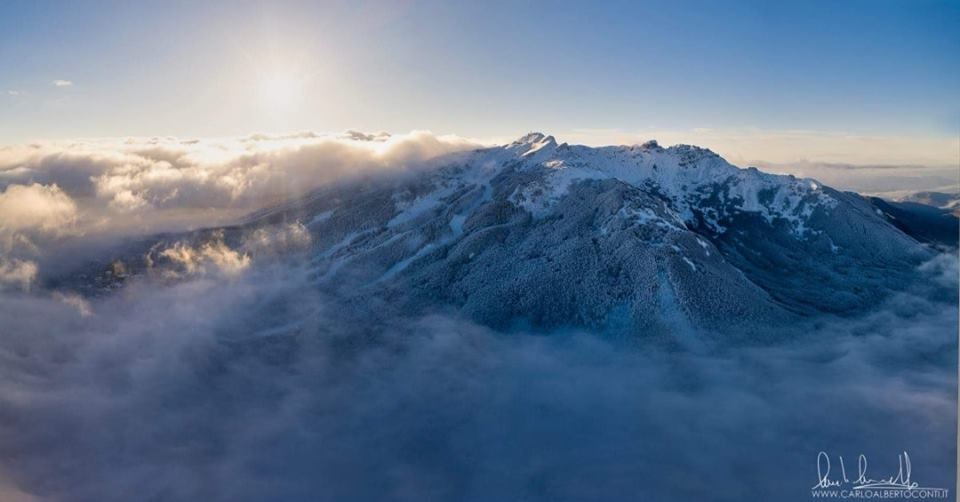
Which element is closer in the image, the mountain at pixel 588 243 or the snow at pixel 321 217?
the mountain at pixel 588 243

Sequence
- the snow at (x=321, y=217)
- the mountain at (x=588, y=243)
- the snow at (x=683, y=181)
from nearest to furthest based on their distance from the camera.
Result: the mountain at (x=588, y=243) → the snow at (x=683, y=181) → the snow at (x=321, y=217)

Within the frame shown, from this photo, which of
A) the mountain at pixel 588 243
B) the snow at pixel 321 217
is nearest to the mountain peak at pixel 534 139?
the mountain at pixel 588 243

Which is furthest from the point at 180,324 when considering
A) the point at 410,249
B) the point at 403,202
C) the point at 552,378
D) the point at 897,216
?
the point at 897,216

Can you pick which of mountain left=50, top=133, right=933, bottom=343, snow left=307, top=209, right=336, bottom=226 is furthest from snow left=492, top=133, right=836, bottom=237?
snow left=307, top=209, right=336, bottom=226

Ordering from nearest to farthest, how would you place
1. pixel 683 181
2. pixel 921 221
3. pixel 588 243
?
pixel 588 243
pixel 683 181
pixel 921 221

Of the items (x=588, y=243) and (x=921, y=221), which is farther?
(x=921, y=221)

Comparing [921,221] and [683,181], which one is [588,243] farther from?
[921,221]

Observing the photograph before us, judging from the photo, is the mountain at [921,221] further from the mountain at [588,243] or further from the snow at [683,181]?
the snow at [683,181]

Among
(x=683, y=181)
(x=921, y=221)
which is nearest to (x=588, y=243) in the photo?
(x=683, y=181)

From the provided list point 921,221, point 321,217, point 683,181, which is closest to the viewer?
point 683,181
